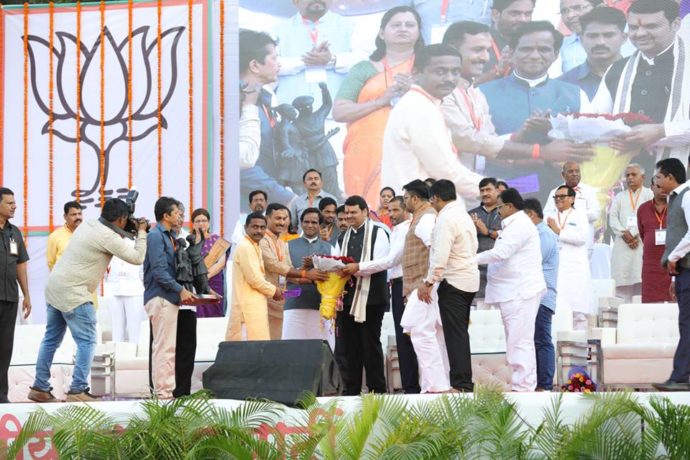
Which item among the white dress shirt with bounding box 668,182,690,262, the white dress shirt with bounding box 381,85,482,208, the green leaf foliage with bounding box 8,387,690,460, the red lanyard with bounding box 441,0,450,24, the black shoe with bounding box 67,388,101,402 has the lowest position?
the black shoe with bounding box 67,388,101,402

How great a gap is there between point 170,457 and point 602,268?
794cm

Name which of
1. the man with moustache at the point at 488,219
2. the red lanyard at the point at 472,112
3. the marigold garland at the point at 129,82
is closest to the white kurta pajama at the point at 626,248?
the red lanyard at the point at 472,112

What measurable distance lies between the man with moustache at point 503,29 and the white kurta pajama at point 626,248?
231cm

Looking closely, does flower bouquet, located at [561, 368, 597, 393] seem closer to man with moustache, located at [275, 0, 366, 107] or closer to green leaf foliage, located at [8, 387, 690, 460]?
green leaf foliage, located at [8, 387, 690, 460]

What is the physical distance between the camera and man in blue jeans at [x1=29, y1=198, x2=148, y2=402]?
29.1 feet

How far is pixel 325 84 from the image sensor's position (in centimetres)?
1477

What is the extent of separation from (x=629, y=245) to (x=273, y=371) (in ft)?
19.1

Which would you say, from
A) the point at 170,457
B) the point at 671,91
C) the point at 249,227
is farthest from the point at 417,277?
the point at 671,91

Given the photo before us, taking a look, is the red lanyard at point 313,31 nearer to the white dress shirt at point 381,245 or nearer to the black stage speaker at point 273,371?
the white dress shirt at point 381,245

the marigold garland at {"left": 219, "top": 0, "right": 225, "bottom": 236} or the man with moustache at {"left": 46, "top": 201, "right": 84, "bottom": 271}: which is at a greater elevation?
the marigold garland at {"left": 219, "top": 0, "right": 225, "bottom": 236}

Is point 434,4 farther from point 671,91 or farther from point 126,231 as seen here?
point 126,231

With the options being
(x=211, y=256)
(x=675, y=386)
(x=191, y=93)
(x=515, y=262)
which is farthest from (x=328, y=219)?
(x=191, y=93)

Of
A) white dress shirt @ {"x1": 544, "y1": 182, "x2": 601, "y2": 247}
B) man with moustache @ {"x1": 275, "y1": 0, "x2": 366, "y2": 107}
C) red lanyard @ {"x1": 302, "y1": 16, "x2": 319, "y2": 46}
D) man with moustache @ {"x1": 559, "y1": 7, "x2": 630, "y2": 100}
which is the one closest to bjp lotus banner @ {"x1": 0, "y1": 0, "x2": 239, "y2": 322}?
man with moustache @ {"x1": 275, "y1": 0, "x2": 366, "y2": 107}

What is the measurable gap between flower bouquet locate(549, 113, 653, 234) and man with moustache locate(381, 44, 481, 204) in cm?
124
